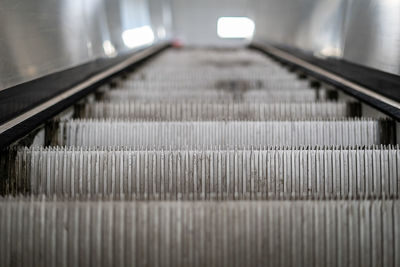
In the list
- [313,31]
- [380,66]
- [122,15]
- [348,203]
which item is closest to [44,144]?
[348,203]

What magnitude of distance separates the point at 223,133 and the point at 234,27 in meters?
13.7

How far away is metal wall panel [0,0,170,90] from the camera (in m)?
2.21

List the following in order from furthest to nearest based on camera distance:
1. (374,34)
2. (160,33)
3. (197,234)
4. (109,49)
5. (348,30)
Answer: (160,33)
(109,49)
(348,30)
(374,34)
(197,234)

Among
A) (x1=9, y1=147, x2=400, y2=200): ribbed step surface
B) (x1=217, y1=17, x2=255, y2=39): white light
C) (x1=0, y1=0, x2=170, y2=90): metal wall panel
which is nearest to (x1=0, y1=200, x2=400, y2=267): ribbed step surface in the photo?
(x1=9, y1=147, x2=400, y2=200): ribbed step surface

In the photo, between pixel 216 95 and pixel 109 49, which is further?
pixel 109 49

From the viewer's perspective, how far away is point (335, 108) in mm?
2916

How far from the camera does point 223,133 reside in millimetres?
2430

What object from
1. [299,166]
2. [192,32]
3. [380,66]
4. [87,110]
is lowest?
[299,166]

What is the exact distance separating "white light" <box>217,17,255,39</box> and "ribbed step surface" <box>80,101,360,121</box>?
1287cm

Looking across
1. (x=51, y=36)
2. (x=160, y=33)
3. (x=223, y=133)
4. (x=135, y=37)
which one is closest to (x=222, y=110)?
(x=223, y=133)

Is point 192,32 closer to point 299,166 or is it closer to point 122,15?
point 122,15

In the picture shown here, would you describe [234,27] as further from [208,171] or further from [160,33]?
[208,171]

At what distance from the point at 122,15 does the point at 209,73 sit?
8.29 ft

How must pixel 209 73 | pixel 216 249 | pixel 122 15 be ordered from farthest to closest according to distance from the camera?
pixel 122 15 → pixel 209 73 → pixel 216 249
